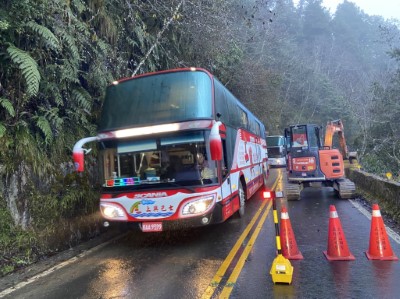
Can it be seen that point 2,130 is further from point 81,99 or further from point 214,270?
point 214,270

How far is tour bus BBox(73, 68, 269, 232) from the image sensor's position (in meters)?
6.62

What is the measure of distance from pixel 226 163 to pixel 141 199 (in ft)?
7.05

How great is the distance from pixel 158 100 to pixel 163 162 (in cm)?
131

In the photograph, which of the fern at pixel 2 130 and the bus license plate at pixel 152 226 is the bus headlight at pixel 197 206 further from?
the fern at pixel 2 130

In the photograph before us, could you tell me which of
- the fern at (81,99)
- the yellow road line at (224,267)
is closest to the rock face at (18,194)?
the fern at (81,99)

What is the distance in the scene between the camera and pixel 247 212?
10.7 m

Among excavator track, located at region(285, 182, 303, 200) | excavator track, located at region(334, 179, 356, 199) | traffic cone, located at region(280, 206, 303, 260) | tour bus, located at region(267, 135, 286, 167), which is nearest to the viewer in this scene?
traffic cone, located at region(280, 206, 303, 260)

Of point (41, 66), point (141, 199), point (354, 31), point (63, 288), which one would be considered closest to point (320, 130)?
point (141, 199)

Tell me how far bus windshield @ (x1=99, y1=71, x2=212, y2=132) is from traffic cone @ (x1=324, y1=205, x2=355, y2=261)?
9.66ft

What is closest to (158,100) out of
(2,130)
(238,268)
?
(2,130)

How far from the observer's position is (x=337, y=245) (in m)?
5.91

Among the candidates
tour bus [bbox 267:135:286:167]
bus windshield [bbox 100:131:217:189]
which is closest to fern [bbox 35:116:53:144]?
bus windshield [bbox 100:131:217:189]

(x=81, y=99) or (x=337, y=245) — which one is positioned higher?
(x=81, y=99)

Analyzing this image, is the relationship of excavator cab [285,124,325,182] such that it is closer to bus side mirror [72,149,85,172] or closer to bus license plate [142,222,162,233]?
bus license plate [142,222,162,233]
